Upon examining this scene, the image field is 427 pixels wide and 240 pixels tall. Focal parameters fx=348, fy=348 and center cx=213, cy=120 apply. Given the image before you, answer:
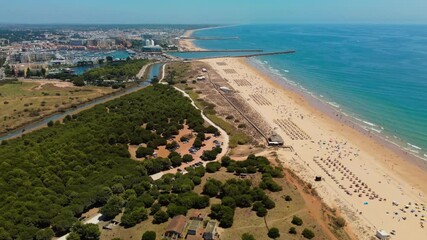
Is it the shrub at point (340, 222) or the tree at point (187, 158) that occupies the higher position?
the tree at point (187, 158)

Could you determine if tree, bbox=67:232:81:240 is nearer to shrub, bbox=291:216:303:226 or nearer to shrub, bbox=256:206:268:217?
shrub, bbox=256:206:268:217

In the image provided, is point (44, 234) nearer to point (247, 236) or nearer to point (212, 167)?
point (247, 236)

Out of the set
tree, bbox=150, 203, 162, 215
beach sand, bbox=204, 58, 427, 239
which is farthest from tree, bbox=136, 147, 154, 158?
beach sand, bbox=204, 58, 427, 239

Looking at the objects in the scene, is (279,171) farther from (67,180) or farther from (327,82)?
(327,82)

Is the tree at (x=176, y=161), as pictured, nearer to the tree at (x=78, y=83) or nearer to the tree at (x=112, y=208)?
the tree at (x=112, y=208)

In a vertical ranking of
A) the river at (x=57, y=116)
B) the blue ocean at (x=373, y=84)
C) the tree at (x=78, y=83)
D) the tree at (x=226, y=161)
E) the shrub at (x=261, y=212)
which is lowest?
the river at (x=57, y=116)

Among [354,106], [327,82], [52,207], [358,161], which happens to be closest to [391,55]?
[327,82]

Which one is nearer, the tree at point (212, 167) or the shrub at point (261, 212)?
the shrub at point (261, 212)

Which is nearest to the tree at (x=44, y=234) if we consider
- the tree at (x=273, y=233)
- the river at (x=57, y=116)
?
the tree at (x=273, y=233)
